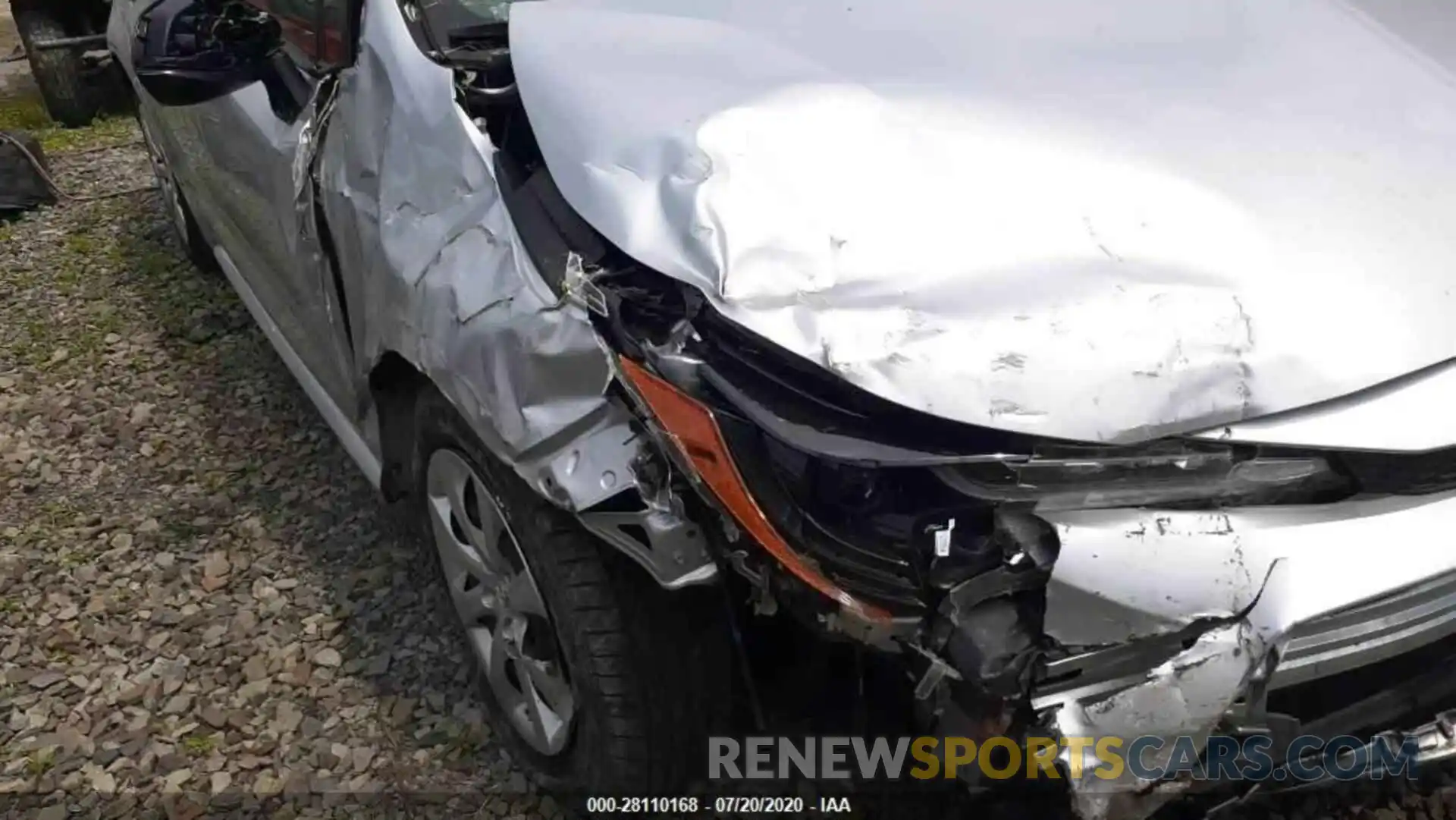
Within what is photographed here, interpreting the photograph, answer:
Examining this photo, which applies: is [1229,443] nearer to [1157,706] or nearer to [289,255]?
[1157,706]

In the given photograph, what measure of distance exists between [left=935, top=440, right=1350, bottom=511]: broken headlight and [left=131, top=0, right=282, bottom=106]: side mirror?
172 centimetres

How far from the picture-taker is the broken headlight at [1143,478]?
1461 mm

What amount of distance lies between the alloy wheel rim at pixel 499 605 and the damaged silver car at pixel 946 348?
12 mm

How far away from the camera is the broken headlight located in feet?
4.79

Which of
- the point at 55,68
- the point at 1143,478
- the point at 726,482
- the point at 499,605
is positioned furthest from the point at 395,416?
the point at 55,68

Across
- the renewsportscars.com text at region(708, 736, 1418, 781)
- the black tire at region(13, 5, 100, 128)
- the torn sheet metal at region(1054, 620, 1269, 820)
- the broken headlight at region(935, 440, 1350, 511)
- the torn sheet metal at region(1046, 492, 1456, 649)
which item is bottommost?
the black tire at region(13, 5, 100, 128)

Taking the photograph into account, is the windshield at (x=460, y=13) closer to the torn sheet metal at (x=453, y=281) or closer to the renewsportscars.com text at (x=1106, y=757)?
the torn sheet metal at (x=453, y=281)

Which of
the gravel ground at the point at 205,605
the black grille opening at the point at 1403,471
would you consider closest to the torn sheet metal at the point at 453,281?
the gravel ground at the point at 205,605

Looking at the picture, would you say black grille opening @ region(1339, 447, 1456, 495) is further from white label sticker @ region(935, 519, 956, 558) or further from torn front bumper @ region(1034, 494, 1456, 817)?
white label sticker @ region(935, 519, 956, 558)

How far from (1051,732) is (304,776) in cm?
158

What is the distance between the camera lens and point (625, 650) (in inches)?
71.1

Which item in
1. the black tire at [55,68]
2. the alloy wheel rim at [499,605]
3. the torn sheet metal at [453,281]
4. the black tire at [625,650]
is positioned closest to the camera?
the torn sheet metal at [453,281]

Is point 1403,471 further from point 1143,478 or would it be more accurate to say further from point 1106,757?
point 1106,757

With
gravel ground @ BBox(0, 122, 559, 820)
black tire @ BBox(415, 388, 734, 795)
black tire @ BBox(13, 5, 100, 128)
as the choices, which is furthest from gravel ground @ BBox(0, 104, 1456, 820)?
black tire @ BBox(13, 5, 100, 128)
